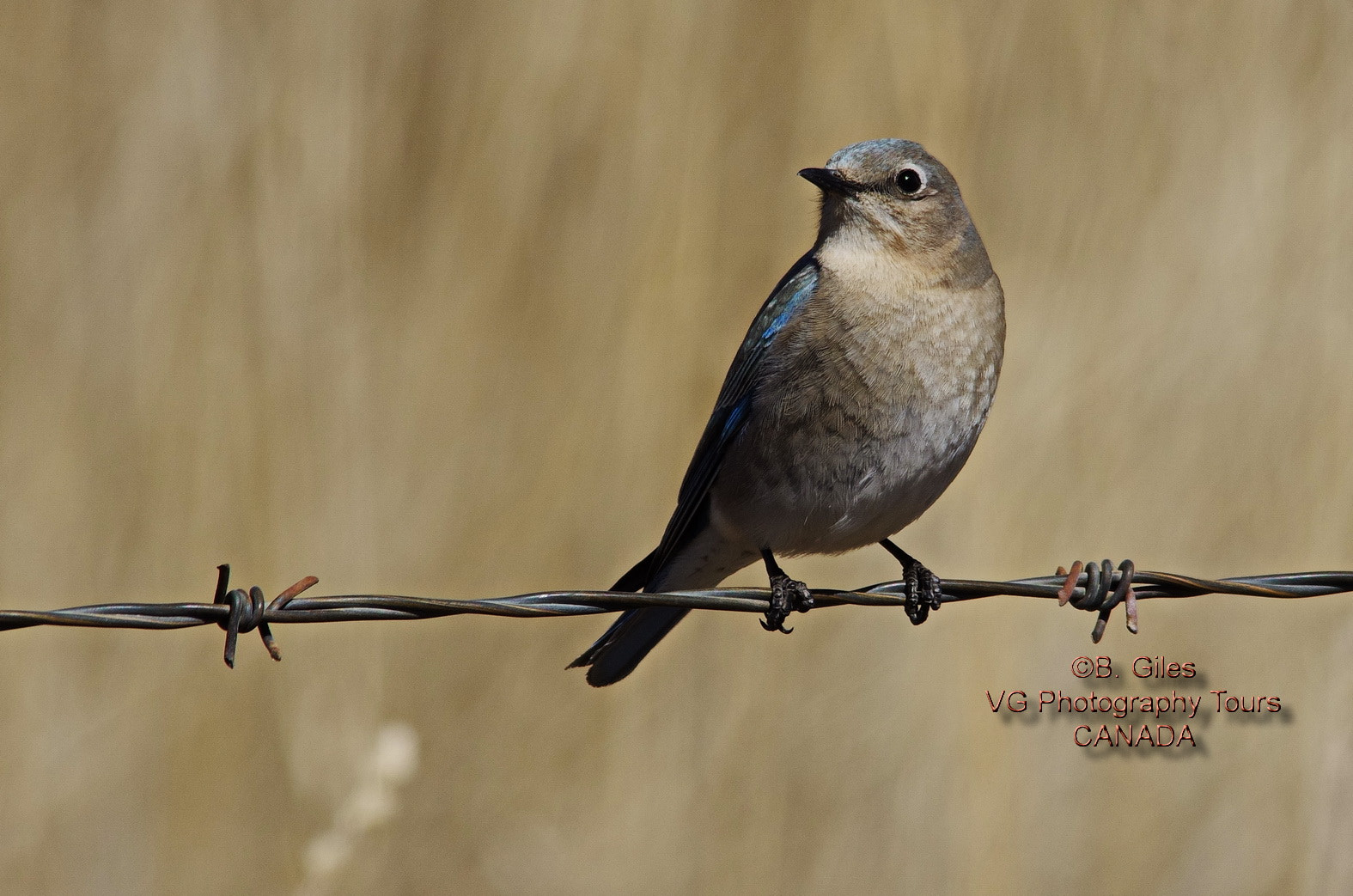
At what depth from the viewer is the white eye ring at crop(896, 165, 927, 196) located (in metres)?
4.19

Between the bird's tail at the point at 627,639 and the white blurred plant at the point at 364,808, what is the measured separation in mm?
1034

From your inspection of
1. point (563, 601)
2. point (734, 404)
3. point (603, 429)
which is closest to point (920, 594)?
point (734, 404)

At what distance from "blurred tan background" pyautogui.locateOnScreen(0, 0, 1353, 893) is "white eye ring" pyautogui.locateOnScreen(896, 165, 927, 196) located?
1300mm

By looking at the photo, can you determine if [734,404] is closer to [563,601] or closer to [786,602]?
[786,602]

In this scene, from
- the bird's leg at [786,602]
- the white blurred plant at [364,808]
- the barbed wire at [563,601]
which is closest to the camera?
the barbed wire at [563,601]

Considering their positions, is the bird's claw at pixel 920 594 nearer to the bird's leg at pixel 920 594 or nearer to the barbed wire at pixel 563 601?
the bird's leg at pixel 920 594

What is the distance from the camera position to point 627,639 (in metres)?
4.10

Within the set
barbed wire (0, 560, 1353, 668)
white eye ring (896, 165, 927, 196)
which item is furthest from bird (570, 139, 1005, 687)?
barbed wire (0, 560, 1353, 668)

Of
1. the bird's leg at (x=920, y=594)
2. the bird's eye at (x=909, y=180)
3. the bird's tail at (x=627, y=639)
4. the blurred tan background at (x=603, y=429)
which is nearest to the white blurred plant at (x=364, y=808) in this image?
the blurred tan background at (x=603, y=429)

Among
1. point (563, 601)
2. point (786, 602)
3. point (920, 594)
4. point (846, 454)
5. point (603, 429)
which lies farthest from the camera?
point (603, 429)

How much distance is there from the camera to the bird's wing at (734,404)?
4133 millimetres

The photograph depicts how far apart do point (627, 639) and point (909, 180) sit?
5.48 feet

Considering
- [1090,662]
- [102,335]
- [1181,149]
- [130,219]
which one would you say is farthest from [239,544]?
[1181,149]

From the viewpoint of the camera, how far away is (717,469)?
4234 millimetres
